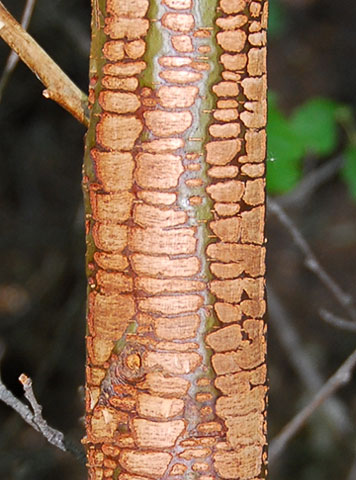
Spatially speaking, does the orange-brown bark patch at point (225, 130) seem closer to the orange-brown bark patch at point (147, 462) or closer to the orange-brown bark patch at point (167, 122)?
the orange-brown bark patch at point (167, 122)

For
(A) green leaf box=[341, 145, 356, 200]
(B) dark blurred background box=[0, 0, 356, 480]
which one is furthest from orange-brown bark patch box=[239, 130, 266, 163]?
(B) dark blurred background box=[0, 0, 356, 480]

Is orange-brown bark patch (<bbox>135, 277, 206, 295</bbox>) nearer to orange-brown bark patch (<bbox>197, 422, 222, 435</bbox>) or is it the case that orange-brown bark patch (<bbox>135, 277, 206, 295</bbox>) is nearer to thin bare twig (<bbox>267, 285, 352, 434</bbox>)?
orange-brown bark patch (<bbox>197, 422, 222, 435</bbox>)

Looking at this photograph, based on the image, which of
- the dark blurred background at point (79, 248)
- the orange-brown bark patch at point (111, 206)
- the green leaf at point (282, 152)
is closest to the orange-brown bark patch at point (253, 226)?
the orange-brown bark patch at point (111, 206)

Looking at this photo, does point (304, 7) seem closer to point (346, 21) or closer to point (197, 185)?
point (346, 21)

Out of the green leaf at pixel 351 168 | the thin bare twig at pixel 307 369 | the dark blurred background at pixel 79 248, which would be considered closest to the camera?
the green leaf at pixel 351 168

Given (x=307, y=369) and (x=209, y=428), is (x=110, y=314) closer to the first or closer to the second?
(x=209, y=428)

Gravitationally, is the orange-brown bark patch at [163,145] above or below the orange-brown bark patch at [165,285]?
above

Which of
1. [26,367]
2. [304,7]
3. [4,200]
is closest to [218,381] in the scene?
[26,367]
